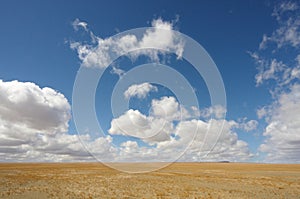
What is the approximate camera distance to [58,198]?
973 inches

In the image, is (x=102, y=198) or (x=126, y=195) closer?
(x=102, y=198)

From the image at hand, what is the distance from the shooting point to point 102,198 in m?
25.3

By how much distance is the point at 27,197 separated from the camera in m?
25.5

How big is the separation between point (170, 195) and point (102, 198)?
23.4ft

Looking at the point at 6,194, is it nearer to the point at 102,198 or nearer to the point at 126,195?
the point at 102,198

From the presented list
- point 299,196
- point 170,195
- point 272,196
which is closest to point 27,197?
point 170,195

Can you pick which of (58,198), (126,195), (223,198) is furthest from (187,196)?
(58,198)

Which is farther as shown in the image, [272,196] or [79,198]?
[272,196]

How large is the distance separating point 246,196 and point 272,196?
282 centimetres

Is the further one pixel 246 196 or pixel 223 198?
pixel 246 196

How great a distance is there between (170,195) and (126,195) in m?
4.61

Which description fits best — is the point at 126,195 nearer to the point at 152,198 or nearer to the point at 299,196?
the point at 152,198

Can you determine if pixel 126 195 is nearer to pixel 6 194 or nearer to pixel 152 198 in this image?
pixel 152 198

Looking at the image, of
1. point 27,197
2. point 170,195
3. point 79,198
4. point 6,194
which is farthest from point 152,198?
point 6,194
